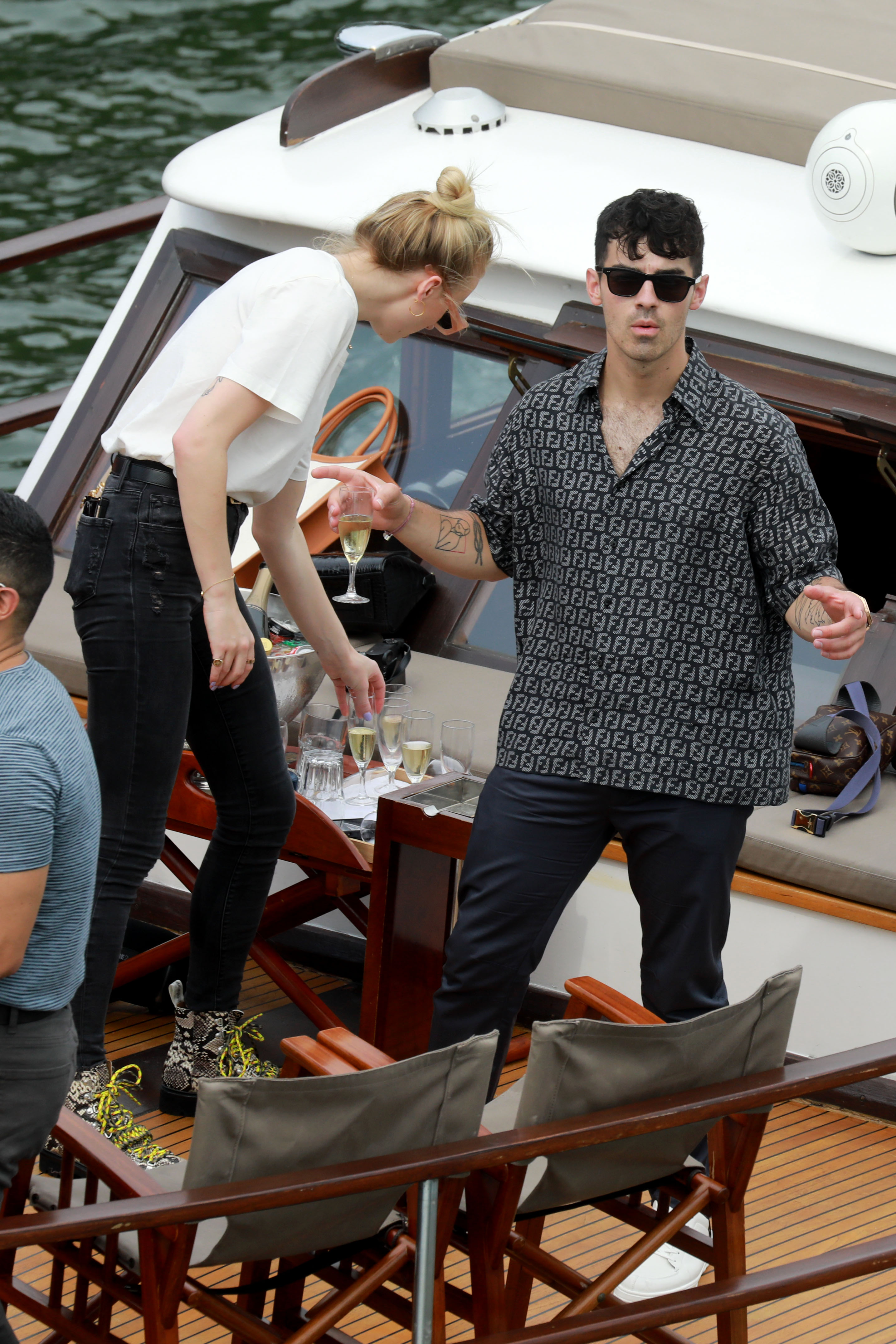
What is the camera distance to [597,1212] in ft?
11.0

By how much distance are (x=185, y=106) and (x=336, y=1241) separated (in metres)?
13.3

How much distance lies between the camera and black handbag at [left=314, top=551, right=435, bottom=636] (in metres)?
4.34

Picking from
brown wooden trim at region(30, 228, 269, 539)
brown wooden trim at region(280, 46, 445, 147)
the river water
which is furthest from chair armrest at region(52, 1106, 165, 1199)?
the river water

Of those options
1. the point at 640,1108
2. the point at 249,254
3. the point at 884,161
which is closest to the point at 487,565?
the point at 640,1108

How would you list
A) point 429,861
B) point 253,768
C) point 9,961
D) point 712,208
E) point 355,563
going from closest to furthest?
point 9,961
point 253,768
point 429,861
point 355,563
point 712,208

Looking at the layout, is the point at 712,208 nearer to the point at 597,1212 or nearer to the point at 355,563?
the point at 355,563

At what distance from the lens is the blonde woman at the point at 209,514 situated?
2.85m

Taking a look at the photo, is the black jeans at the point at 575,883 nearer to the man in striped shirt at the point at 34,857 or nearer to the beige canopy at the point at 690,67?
the man in striped shirt at the point at 34,857

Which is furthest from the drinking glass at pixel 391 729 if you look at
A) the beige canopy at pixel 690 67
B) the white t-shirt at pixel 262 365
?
the beige canopy at pixel 690 67

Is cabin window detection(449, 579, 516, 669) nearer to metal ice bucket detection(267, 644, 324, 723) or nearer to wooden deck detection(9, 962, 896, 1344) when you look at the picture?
metal ice bucket detection(267, 644, 324, 723)

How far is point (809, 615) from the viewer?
8.69 ft

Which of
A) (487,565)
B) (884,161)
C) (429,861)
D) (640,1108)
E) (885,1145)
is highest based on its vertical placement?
(884,161)

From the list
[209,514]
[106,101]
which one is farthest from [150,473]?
[106,101]

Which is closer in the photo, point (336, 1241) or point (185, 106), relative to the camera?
point (336, 1241)
